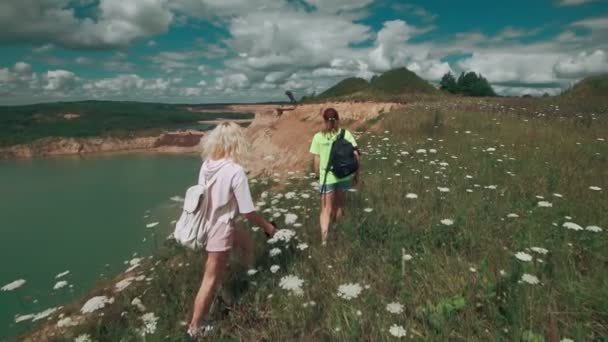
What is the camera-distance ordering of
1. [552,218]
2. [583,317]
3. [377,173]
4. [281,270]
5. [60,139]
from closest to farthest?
[583,317] → [281,270] → [552,218] → [377,173] → [60,139]

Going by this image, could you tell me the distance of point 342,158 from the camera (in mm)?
5465

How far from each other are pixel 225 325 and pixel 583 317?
3.37 meters

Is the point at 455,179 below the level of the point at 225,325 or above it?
above

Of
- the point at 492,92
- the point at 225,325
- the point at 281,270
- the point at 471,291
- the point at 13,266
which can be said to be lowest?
the point at 13,266

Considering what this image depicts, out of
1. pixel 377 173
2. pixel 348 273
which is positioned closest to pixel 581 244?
pixel 348 273

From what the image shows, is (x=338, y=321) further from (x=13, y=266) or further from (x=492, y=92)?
(x=492, y=92)

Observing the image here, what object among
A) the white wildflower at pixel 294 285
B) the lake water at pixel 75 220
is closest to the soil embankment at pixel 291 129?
the white wildflower at pixel 294 285

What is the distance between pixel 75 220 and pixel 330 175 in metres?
46.2

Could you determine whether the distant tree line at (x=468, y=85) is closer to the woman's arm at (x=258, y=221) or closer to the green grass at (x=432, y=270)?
the green grass at (x=432, y=270)

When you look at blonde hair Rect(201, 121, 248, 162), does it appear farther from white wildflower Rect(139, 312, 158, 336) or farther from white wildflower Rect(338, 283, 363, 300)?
white wildflower Rect(139, 312, 158, 336)

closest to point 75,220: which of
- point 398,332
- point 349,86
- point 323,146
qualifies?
point 323,146

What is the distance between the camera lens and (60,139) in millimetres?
128125

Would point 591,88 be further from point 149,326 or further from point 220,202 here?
point 149,326

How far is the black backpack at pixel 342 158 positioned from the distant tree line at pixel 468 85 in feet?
165
